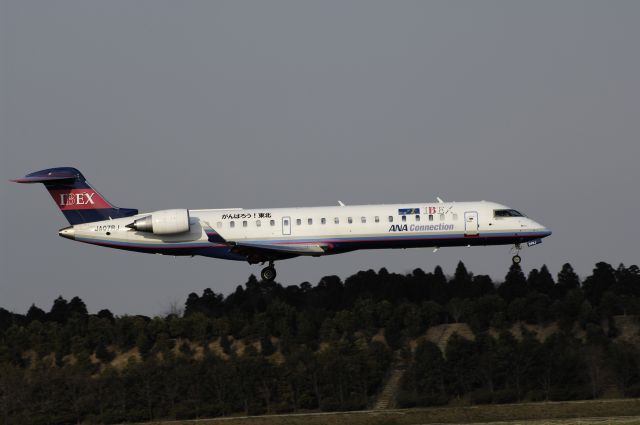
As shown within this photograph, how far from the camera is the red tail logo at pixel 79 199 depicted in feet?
234

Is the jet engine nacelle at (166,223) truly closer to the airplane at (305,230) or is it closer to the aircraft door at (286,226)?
the airplane at (305,230)

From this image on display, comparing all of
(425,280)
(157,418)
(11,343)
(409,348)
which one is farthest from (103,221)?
(425,280)

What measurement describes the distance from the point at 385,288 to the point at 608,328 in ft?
71.7

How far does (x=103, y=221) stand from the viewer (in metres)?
70.5

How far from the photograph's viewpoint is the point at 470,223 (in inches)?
2640

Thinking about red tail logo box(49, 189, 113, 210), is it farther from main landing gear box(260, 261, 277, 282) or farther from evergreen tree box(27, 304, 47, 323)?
evergreen tree box(27, 304, 47, 323)

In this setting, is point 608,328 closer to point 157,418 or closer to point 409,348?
point 409,348

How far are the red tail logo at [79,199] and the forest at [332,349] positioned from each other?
619 inches

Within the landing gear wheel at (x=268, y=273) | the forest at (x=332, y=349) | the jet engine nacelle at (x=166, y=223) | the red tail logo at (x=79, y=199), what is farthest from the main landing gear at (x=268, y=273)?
the forest at (x=332, y=349)

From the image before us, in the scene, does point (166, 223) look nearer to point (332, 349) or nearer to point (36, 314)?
point (332, 349)

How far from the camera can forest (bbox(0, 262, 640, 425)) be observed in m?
80.8

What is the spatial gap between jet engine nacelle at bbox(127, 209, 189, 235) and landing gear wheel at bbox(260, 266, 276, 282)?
4.87 meters

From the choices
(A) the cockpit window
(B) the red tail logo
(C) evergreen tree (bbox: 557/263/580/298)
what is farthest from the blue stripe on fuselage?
(C) evergreen tree (bbox: 557/263/580/298)

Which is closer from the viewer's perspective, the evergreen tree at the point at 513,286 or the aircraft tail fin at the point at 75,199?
the aircraft tail fin at the point at 75,199
